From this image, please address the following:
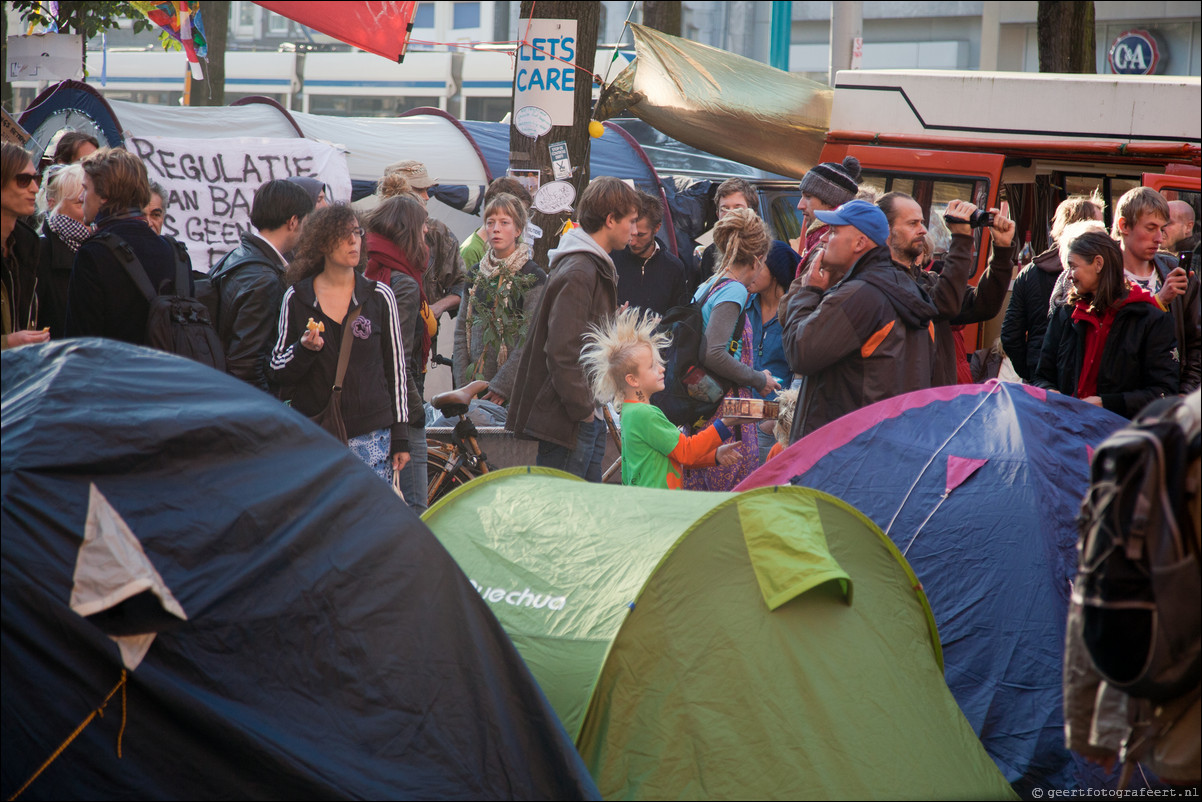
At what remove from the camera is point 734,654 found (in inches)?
139

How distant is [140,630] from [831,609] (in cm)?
201

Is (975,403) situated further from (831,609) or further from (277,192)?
(277,192)

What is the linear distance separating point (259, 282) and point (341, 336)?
1.56 ft

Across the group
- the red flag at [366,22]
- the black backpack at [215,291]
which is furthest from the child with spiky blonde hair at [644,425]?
the red flag at [366,22]

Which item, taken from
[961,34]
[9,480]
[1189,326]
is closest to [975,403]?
[1189,326]

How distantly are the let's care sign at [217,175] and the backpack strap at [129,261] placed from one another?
5728mm

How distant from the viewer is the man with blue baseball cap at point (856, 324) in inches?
190

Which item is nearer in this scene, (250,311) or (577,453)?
(250,311)

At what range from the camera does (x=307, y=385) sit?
5113 mm

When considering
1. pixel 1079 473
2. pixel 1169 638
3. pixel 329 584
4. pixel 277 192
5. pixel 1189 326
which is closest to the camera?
pixel 1169 638

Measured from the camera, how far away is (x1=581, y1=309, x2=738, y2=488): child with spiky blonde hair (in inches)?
209

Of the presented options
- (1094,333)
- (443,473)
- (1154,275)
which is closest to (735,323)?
(1094,333)

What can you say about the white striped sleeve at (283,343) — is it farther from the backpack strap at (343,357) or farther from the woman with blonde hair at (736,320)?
the woman with blonde hair at (736,320)

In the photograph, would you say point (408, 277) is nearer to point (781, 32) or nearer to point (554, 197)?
point (554, 197)
